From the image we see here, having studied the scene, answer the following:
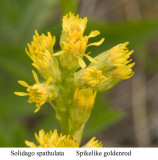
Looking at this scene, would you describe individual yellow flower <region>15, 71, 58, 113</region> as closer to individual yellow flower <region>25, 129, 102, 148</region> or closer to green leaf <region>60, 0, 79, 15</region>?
individual yellow flower <region>25, 129, 102, 148</region>

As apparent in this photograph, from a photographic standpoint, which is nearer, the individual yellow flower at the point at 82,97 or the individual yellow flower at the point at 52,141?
the individual yellow flower at the point at 52,141

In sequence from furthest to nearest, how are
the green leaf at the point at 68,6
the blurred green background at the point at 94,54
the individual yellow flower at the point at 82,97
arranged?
the blurred green background at the point at 94,54 < the green leaf at the point at 68,6 < the individual yellow flower at the point at 82,97

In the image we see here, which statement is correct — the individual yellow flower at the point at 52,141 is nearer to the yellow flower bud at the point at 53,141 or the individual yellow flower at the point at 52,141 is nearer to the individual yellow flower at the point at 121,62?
the yellow flower bud at the point at 53,141
